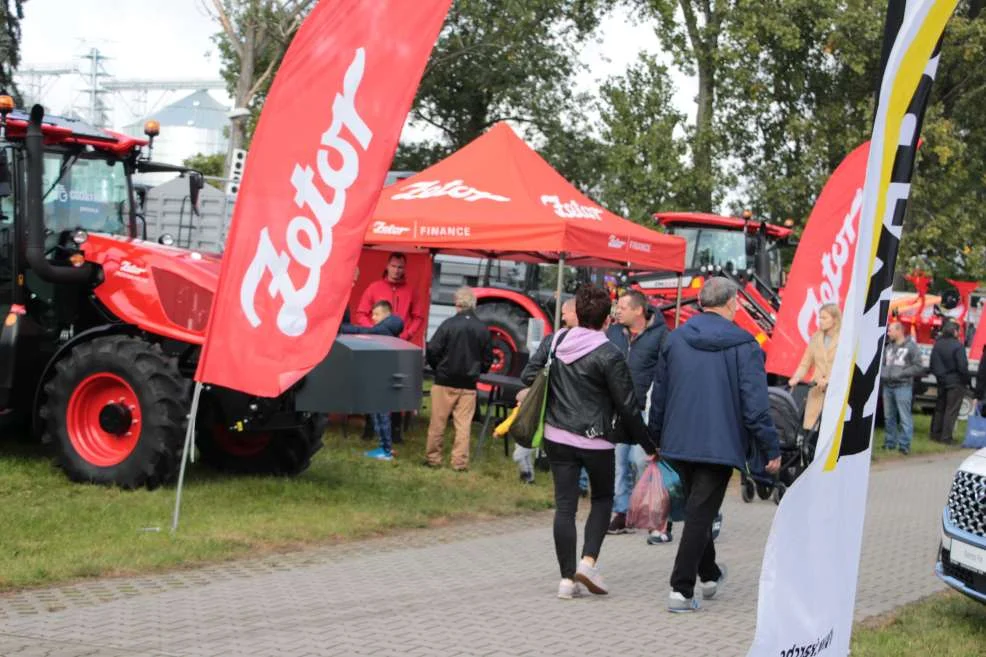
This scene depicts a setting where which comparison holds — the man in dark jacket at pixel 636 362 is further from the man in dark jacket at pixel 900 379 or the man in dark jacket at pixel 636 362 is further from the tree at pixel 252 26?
the tree at pixel 252 26

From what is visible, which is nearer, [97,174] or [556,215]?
[97,174]

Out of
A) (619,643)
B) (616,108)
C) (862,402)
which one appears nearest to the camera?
(862,402)

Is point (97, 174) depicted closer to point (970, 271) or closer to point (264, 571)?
point (264, 571)

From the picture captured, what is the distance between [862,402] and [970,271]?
33.4 meters

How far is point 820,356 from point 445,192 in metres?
4.30

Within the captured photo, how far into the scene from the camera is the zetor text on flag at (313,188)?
879cm

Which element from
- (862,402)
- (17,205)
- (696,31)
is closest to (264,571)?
(17,205)

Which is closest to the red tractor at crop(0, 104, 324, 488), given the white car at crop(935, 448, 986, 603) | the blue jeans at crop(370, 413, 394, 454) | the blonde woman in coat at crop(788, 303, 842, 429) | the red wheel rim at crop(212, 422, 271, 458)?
the red wheel rim at crop(212, 422, 271, 458)

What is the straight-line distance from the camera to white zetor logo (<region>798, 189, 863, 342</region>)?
14.0 m

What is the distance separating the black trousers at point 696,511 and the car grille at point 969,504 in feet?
4.38

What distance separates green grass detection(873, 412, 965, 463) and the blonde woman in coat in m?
3.82

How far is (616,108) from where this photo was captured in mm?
30203

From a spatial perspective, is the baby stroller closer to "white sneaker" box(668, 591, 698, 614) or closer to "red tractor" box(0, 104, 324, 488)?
"red tractor" box(0, 104, 324, 488)

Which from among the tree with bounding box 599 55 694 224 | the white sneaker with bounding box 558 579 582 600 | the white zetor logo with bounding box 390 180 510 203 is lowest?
the white sneaker with bounding box 558 579 582 600
